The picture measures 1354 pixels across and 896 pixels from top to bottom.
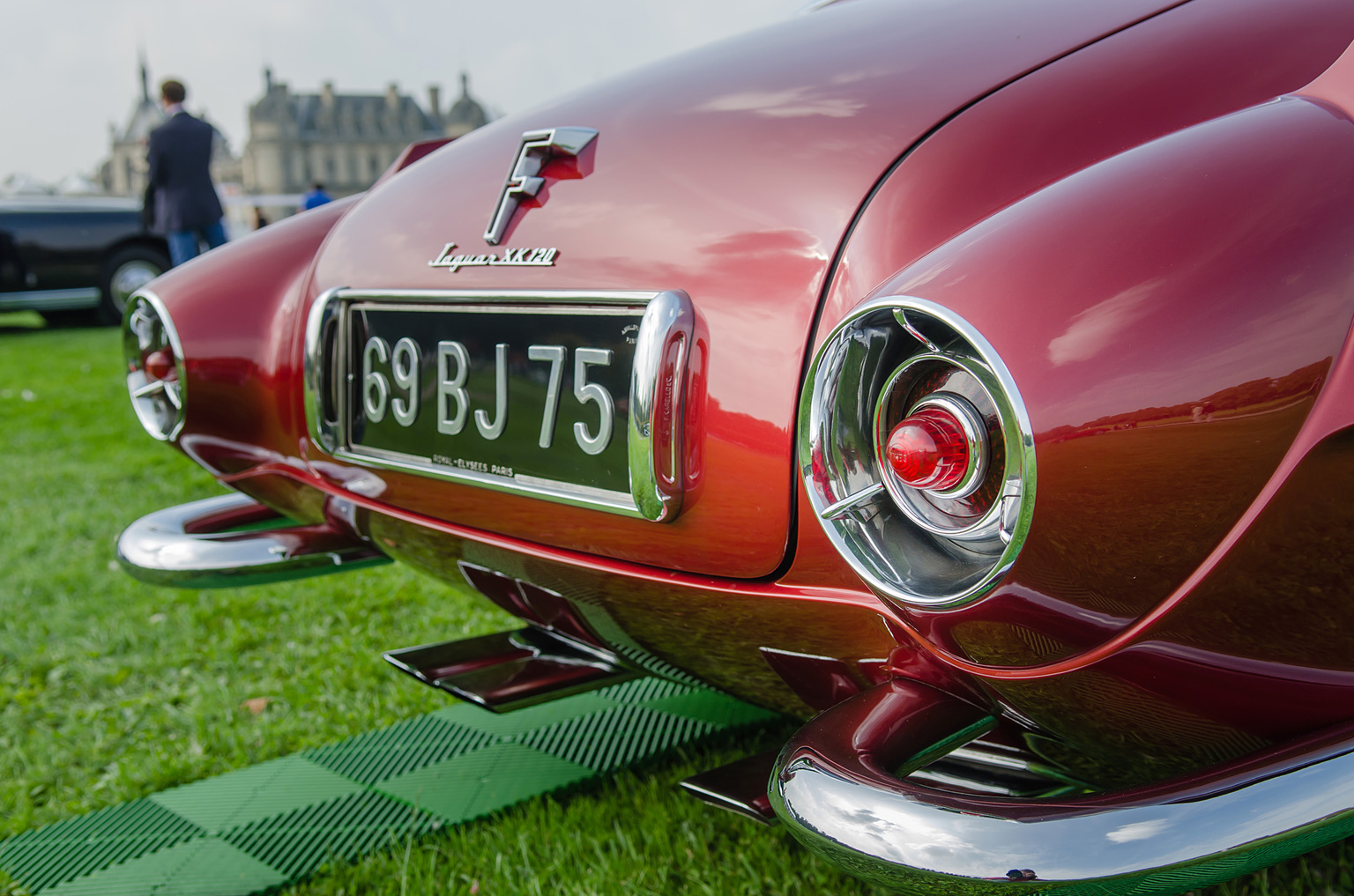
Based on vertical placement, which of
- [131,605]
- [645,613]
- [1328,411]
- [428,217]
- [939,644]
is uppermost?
[428,217]

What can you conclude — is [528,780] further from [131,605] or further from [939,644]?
[131,605]

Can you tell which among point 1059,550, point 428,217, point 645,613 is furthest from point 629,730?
point 1059,550

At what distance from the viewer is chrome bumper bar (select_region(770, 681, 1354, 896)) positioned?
0.85m

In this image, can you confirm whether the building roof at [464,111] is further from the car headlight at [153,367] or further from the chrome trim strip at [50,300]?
the car headlight at [153,367]

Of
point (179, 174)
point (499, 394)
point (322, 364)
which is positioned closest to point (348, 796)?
point (322, 364)

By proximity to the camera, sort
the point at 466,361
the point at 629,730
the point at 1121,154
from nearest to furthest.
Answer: the point at 1121,154 → the point at 466,361 → the point at 629,730

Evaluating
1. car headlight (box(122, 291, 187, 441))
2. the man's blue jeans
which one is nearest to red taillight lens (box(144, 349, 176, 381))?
car headlight (box(122, 291, 187, 441))

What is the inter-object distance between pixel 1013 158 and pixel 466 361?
2.66ft

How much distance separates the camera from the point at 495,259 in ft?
5.00

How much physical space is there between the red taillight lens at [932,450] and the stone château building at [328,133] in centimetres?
8756

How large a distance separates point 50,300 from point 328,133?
83.7 metres

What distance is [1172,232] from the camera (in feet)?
2.94

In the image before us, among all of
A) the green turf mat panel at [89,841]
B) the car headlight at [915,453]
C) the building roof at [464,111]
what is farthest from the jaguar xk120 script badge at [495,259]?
the building roof at [464,111]

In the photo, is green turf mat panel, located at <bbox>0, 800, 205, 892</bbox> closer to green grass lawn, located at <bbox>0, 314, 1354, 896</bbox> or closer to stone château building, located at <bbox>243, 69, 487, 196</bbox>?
green grass lawn, located at <bbox>0, 314, 1354, 896</bbox>
